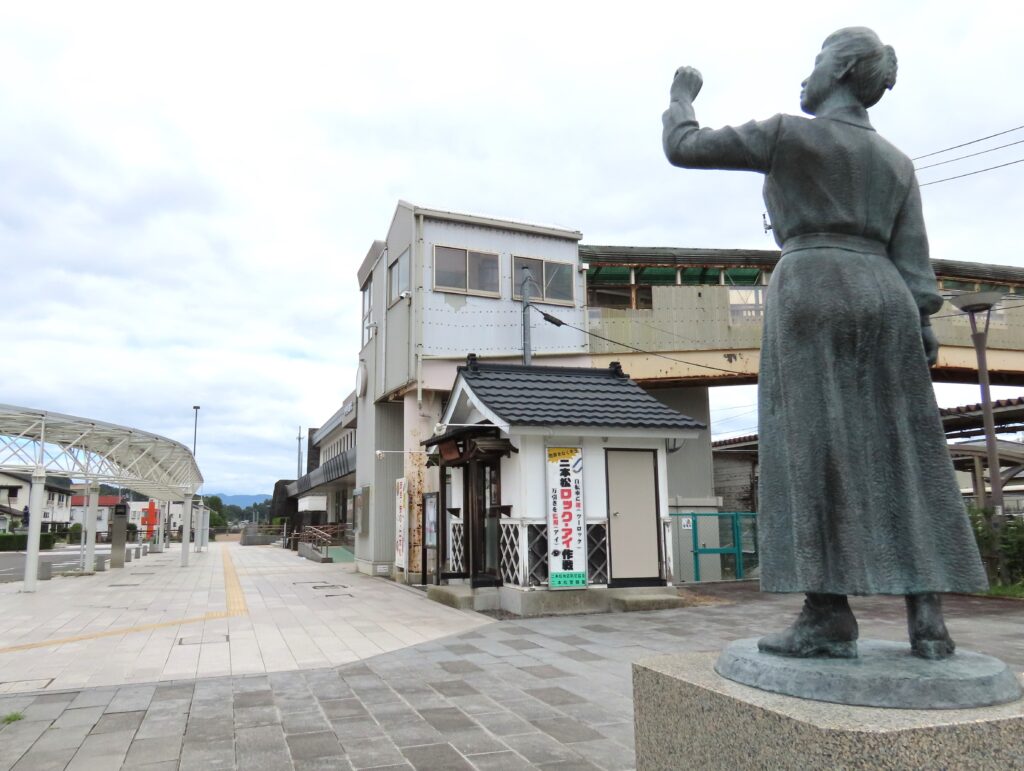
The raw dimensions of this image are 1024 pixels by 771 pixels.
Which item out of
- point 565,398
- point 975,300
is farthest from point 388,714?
point 975,300

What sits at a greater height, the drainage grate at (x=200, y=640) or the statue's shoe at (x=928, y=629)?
the statue's shoe at (x=928, y=629)

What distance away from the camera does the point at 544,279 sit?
698 inches

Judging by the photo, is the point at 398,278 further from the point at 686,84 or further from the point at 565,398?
the point at 686,84

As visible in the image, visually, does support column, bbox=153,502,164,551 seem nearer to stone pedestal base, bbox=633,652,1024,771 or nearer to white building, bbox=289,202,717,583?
white building, bbox=289,202,717,583

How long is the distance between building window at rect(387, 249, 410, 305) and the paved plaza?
7.69 metres

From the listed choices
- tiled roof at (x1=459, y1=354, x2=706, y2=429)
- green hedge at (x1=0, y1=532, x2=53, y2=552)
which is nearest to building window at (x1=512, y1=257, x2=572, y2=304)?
tiled roof at (x1=459, y1=354, x2=706, y2=429)

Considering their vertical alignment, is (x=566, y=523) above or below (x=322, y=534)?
above

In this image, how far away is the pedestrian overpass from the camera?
59.4 ft

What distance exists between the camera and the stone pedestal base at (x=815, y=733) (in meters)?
2.18

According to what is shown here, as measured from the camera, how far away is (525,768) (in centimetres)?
412

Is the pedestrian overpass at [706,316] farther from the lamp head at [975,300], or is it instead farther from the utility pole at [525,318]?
the lamp head at [975,300]

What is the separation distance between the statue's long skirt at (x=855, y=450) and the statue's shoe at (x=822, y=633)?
0.16m

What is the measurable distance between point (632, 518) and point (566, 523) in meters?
1.32

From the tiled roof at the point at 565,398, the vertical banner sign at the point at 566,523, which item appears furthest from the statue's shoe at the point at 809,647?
the vertical banner sign at the point at 566,523
